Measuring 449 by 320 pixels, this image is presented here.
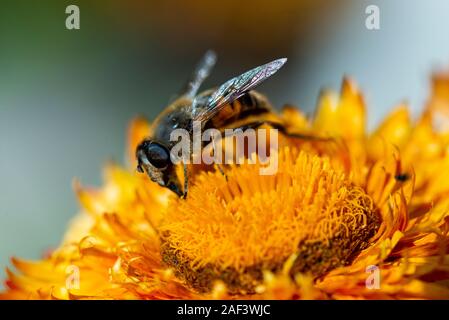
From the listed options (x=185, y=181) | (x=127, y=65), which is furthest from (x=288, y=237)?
(x=127, y=65)

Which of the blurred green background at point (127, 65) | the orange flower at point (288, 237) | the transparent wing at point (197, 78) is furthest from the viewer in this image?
the blurred green background at point (127, 65)

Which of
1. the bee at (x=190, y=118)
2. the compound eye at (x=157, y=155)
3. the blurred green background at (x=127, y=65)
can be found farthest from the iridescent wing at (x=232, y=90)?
the blurred green background at (x=127, y=65)

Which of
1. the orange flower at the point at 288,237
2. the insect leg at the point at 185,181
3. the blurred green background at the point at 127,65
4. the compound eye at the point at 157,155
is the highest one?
the blurred green background at the point at 127,65

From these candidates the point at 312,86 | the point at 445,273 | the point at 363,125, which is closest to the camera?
the point at 445,273

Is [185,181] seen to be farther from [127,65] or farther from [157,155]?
[127,65]

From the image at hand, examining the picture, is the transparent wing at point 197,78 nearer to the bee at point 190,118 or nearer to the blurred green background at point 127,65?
the bee at point 190,118

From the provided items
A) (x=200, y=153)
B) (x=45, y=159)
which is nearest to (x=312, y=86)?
(x=45, y=159)
